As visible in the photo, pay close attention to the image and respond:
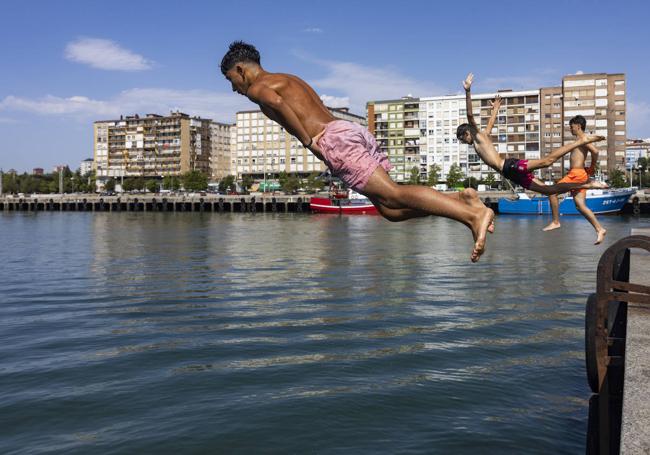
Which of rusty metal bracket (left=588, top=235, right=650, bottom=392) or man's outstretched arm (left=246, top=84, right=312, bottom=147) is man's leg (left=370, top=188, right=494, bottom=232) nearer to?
man's outstretched arm (left=246, top=84, right=312, bottom=147)

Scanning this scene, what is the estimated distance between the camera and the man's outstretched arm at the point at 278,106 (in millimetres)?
6305

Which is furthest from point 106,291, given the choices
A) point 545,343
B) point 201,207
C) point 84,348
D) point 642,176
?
point 642,176

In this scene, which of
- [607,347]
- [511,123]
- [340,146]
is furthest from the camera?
[511,123]

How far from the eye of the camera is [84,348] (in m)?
13.1

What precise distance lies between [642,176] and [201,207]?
11577 centimetres

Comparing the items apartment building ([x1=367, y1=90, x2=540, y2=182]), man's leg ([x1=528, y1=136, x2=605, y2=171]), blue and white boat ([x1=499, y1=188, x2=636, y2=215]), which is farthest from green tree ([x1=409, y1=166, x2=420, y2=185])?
man's leg ([x1=528, y1=136, x2=605, y2=171])

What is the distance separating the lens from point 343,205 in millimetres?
105438

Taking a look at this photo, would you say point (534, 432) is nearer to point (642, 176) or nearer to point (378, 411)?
point (378, 411)

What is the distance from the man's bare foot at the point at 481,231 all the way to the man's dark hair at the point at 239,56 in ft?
9.26

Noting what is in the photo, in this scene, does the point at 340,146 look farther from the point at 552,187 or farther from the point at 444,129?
the point at 444,129

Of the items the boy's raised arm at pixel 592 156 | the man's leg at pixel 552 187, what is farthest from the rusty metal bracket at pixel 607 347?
the boy's raised arm at pixel 592 156

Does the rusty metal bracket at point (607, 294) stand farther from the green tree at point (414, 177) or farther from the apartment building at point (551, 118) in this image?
the apartment building at point (551, 118)

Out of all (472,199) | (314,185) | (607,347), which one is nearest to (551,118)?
(314,185)

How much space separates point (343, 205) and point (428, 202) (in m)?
99.1
